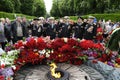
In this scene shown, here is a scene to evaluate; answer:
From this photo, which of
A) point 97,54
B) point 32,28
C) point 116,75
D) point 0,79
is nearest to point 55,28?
point 32,28

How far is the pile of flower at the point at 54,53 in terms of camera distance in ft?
21.7

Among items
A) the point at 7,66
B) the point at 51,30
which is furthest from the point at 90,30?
the point at 7,66

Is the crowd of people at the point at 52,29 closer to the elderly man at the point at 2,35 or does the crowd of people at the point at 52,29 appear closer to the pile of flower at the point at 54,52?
the elderly man at the point at 2,35

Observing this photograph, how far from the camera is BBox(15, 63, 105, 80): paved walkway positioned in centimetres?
620

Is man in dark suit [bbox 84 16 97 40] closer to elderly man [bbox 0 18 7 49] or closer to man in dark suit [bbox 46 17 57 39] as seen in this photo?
man in dark suit [bbox 46 17 57 39]

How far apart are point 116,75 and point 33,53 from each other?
6.83ft

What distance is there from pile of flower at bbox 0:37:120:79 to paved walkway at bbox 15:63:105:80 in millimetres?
158

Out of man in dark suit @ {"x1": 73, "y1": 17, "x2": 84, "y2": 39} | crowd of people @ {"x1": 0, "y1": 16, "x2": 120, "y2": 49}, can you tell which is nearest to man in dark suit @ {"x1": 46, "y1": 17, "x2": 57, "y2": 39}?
crowd of people @ {"x1": 0, "y1": 16, "x2": 120, "y2": 49}

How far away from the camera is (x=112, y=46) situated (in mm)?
7633

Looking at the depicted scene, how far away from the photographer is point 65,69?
6645 mm

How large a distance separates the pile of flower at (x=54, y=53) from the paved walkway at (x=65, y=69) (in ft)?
0.52

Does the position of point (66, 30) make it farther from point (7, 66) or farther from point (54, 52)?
point (7, 66)

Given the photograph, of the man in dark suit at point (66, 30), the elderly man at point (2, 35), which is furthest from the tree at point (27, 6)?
the elderly man at point (2, 35)

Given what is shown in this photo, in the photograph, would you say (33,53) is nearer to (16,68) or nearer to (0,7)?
(16,68)
